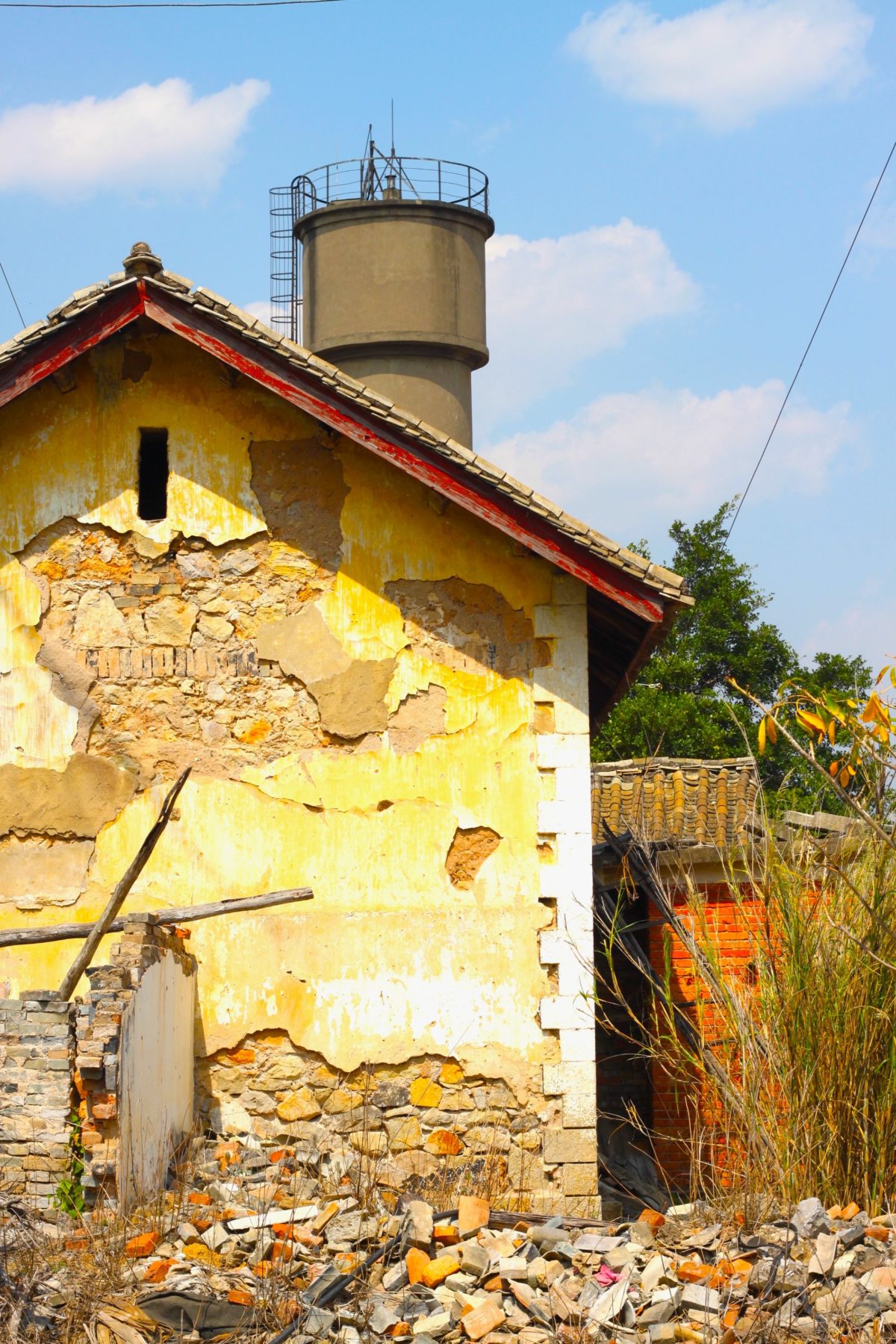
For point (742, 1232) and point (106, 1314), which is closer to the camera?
point (106, 1314)

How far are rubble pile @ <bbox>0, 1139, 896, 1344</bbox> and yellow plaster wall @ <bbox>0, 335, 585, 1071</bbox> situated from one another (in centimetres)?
159

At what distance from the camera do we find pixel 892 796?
6.87 metres

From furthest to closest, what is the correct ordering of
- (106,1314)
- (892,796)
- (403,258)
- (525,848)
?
1. (403,258)
2. (525,848)
3. (892,796)
4. (106,1314)

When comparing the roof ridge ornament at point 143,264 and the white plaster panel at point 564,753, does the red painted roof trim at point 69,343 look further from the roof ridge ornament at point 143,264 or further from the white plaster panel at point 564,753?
the white plaster panel at point 564,753

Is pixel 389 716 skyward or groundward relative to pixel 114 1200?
skyward

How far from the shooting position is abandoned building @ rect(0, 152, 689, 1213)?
897cm

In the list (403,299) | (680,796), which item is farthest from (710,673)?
(680,796)

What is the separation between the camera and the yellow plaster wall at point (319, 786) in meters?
9.04

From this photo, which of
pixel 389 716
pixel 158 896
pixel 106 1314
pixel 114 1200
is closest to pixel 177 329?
pixel 389 716

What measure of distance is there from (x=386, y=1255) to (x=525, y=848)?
9.24ft

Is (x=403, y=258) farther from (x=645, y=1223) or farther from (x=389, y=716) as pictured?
(x=645, y=1223)

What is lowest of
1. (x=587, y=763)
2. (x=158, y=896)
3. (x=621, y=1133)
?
(x=621, y=1133)

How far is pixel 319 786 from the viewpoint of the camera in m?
9.27

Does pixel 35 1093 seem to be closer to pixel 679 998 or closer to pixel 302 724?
pixel 302 724
